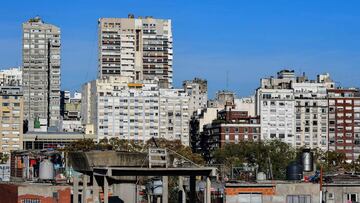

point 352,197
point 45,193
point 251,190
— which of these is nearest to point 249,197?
point 251,190

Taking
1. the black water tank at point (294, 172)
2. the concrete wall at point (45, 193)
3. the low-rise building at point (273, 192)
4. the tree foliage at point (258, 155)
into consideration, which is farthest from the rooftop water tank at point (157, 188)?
the tree foliage at point (258, 155)

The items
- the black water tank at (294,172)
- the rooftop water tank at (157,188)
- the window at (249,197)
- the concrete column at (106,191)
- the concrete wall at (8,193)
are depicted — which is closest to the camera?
the concrete column at (106,191)

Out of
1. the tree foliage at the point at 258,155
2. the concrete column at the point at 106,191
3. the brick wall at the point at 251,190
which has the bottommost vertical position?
the tree foliage at the point at 258,155

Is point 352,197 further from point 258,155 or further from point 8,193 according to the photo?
point 258,155

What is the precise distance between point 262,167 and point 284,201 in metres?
77.3

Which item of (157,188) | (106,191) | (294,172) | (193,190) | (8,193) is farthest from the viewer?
(294,172)

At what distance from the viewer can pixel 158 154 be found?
1939 inches

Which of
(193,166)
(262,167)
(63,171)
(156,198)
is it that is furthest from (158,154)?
(262,167)

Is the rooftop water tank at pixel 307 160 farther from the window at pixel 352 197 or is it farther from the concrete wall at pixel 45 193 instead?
the concrete wall at pixel 45 193

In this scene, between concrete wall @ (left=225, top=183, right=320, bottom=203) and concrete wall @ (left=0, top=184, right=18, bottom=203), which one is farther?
concrete wall @ (left=0, top=184, right=18, bottom=203)

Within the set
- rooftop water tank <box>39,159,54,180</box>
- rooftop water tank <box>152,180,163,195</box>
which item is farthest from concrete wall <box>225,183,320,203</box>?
rooftop water tank <box>39,159,54,180</box>

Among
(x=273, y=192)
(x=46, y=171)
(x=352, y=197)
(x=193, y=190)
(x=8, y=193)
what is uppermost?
(x=193, y=190)

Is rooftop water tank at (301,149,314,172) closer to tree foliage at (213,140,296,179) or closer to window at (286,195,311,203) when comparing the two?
window at (286,195,311,203)

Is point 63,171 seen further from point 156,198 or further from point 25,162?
point 156,198
